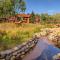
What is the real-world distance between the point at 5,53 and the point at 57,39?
11544 mm

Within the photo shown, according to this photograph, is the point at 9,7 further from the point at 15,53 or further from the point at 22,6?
the point at 15,53

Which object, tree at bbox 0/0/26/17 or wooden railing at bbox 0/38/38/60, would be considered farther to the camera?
tree at bbox 0/0/26/17

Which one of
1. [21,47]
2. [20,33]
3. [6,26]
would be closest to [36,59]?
[21,47]

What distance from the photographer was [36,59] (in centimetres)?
1270

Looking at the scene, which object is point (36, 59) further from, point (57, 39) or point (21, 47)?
point (57, 39)

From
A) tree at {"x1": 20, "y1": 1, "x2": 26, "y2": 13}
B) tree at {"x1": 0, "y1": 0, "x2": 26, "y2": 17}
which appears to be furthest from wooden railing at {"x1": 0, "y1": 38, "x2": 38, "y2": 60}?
tree at {"x1": 20, "y1": 1, "x2": 26, "y2": 13}

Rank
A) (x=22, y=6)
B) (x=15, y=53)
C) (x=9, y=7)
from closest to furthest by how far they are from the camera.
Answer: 1. (x=15, y=53)
2. (x=9, y=7)
3. (x=22, y=6)

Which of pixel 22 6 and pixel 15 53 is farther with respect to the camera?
pixel 22 6

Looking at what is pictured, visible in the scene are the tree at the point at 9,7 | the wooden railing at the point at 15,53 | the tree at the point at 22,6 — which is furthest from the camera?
the tree at the point at 22,6

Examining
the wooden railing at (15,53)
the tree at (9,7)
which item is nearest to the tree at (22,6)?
the tree at (9,7)

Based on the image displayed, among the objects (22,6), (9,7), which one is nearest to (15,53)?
(9,7)

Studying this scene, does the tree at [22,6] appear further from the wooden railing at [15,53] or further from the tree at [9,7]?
the wooden railing at [15,53]

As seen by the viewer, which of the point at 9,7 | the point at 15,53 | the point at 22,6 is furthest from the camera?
the point at 22,6

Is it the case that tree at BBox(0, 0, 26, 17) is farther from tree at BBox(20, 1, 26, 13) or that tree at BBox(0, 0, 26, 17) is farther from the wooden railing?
the wooden railing
